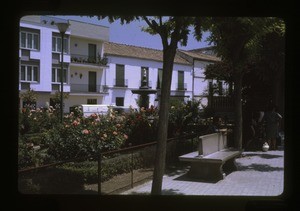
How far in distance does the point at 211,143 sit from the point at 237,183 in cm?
120

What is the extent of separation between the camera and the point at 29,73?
1214 inches

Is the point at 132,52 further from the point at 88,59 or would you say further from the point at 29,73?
the point at 29,73

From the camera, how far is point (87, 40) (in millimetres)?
36750

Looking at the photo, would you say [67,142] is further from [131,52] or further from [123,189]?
[131,52]

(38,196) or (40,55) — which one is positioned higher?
(40,55)

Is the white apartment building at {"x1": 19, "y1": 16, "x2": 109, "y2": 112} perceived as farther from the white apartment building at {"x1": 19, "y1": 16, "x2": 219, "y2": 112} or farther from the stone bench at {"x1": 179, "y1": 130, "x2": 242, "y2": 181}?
the stone bench at {"x1": 179, "y1": 130, "x2": 242, "y2": 181}

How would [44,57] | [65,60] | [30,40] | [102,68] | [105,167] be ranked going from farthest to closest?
[102,68] < [65,60] < [44,57] < [30,40] < [105,167]

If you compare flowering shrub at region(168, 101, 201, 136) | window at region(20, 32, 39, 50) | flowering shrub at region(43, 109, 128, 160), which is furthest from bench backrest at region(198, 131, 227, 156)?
window at region(20, 32, 39, 50)

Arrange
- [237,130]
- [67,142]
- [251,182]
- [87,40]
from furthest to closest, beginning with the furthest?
[87,40]
[237,130]
[67,142]
[251,182]

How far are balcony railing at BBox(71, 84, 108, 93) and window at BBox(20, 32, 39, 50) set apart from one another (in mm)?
5528

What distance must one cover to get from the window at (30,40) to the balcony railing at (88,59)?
446 centimetres

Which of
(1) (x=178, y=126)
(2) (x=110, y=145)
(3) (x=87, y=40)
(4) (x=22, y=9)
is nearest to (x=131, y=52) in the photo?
(3) (x=87, y=40)

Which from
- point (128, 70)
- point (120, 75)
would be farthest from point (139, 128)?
point (120, 75)

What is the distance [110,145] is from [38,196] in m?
4.69
